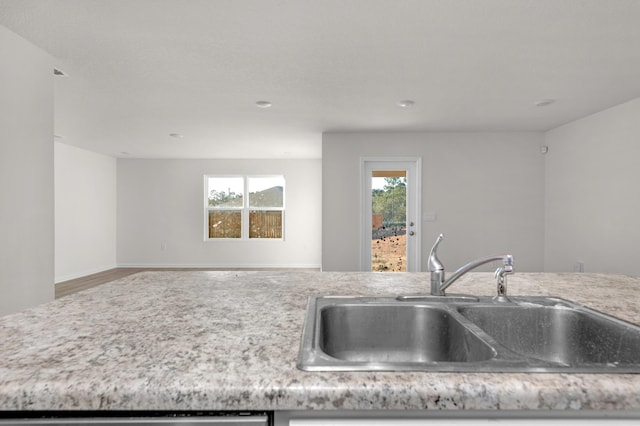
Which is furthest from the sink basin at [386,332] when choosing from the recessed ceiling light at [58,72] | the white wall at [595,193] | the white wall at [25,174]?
the white wall at [595,193]

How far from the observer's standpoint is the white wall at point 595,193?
12.4 ft

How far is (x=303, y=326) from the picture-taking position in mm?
863

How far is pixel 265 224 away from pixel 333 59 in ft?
17.9

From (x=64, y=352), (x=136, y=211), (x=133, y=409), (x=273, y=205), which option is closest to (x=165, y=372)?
(x=133, y=409)

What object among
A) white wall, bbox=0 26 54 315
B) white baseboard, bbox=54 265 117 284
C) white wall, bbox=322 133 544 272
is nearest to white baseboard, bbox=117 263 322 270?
white baseboard, bbox=54 265 117 284

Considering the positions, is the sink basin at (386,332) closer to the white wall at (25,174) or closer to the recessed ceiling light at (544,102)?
the white wall at (25,174)

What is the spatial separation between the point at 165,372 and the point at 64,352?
263mm

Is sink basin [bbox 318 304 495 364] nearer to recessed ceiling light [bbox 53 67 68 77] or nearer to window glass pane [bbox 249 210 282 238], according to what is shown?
recessed ceiling light [bbox 53 67 68 77]

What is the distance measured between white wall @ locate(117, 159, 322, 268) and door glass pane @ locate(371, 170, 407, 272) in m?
2.52

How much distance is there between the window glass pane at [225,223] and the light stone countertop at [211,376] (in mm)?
6876

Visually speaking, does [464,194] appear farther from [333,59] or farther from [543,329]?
[543,329]

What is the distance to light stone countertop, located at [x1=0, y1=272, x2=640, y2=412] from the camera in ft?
1.85

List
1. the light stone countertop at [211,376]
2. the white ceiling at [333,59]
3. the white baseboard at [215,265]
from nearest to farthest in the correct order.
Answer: the light stone countertop at [211,376], the white ceiling at [333,59], the white baseboard at [215,265]

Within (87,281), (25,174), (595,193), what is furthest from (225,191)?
(595,193)
